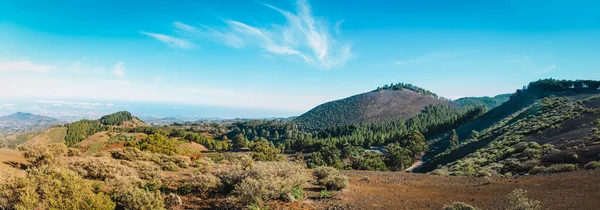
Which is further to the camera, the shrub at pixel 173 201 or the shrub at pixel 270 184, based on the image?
the shrub at pixel 173 201

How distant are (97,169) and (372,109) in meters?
150

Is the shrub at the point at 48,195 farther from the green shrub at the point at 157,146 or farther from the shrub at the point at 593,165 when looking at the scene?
the shrub at the point at 593,165

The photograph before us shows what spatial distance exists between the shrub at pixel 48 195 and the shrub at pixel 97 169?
15.4 feet

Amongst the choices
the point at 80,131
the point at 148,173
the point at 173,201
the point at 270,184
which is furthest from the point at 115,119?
the point at 270,184

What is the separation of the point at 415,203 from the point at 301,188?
538 cm

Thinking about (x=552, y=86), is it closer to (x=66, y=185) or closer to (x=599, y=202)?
(x=599, y=202)

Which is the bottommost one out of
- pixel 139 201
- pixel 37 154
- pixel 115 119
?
pixel 115 119

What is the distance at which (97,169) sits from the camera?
15.8m

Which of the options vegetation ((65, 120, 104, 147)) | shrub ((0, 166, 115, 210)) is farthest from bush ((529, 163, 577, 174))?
vegetation ((65, 120, 104, 147))

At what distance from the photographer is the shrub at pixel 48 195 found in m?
9.21

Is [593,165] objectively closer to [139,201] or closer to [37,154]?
[139,201]

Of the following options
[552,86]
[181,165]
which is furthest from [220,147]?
[552,86]

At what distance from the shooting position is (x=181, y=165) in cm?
2364

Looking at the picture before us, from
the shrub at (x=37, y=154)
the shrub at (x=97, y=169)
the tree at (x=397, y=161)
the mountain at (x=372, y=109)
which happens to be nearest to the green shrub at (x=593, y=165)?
the shrub at (x=97, y=169)
